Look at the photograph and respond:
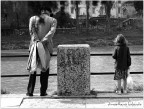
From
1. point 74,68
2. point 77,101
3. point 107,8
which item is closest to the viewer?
point 77,101

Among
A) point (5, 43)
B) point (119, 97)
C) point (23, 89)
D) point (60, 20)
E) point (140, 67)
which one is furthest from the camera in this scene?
point (60, 20)

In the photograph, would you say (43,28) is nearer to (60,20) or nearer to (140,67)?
(140,67)

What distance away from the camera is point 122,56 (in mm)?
7469

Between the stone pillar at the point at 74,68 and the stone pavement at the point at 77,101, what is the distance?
20 centimetres

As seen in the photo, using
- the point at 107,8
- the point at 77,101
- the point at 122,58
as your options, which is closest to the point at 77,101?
the point at 77,101

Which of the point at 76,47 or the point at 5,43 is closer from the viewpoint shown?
the point at 76,47

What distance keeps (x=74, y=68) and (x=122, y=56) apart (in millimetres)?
969

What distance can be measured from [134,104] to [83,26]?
4838 cm

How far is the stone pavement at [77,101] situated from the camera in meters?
6.58

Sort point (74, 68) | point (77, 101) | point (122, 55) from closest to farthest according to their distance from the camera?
point (77, 101) → point (74, 68) → point (122, 55)

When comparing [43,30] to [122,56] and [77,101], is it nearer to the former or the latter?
[77,101]

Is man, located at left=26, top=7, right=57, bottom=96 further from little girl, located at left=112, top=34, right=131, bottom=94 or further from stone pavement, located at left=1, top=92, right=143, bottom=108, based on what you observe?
little girl, located at left=112, top=34, right=131, bottom=94

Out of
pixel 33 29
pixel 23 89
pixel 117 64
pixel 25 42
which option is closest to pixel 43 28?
pixel 33 29

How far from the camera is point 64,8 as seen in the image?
2048 inches
